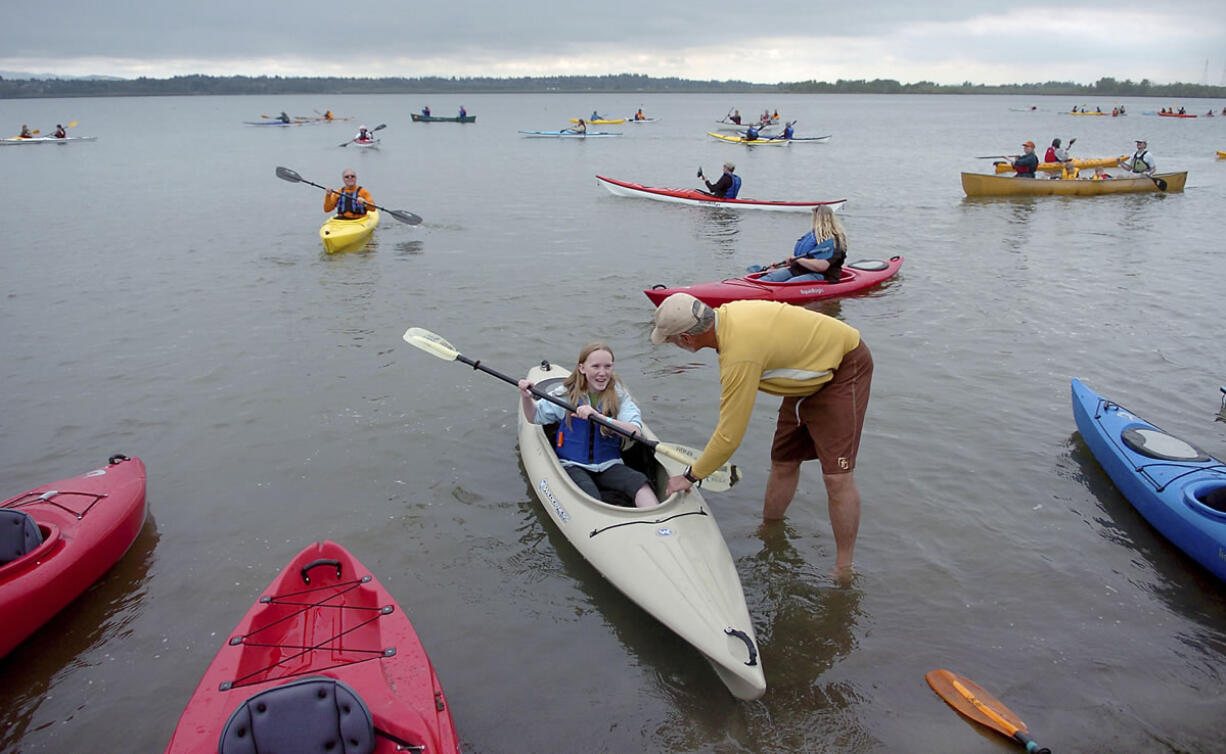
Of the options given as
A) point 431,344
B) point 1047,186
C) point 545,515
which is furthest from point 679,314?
point 1047,186

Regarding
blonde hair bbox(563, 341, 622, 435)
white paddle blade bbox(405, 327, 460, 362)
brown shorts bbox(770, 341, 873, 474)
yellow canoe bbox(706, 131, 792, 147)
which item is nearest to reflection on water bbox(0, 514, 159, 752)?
white paddle blade bbox(405, 327, 460, 362)

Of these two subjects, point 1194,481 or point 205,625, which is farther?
point 1194,481

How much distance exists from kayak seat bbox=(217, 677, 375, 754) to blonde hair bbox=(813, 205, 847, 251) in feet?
25.5

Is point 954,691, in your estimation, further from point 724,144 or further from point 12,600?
point 724,144

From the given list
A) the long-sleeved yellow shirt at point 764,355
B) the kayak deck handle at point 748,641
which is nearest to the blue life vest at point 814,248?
the long-sleeved yellow shirt at point 764,355

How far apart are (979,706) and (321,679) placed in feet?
10.00

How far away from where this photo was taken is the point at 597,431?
5086 millimetres

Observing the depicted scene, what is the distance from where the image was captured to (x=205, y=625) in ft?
14.7

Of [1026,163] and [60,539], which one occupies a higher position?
[1026,163]

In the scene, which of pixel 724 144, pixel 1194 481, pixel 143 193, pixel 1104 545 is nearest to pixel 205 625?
pixel 1104 545

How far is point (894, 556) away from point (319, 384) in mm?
5854

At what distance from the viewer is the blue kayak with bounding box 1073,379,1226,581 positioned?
14.9ft

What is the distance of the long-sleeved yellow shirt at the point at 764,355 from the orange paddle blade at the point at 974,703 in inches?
62.8

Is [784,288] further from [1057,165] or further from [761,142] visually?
[761,142]
